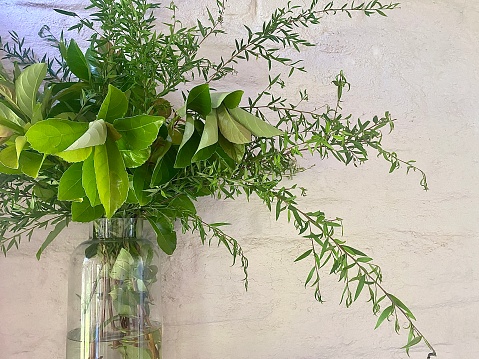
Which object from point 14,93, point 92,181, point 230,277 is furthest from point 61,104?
point 230,277

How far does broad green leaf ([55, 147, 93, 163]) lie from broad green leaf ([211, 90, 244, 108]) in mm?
150

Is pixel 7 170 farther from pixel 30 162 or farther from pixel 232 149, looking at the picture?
pixel 232 149

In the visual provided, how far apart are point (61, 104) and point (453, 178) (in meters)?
0.65

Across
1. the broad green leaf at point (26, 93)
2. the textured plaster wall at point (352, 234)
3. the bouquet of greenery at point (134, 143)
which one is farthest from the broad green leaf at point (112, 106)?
the textured plaster wall at point (352, 234)

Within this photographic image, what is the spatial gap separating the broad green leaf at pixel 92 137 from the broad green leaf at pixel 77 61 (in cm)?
13

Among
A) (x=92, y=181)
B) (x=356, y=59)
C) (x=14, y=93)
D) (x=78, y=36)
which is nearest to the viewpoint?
(x=92, y=181)

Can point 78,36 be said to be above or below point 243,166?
above

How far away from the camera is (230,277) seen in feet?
2.63

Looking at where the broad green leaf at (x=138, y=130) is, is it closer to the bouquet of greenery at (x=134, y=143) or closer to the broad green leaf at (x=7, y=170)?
the bouquet of greenery at (x=134, y=143)

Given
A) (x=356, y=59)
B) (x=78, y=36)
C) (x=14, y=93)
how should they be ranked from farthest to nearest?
(x=356, y=59)
(x=78, y=36)
(x=14, y=93)

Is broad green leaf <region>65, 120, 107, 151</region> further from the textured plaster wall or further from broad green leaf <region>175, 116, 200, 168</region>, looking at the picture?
the textured plaster wall

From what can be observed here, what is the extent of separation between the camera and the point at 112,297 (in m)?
0.60

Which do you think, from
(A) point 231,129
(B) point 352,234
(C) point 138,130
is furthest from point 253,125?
(B) point 352,234

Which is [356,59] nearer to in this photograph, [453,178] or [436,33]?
[436,33]
